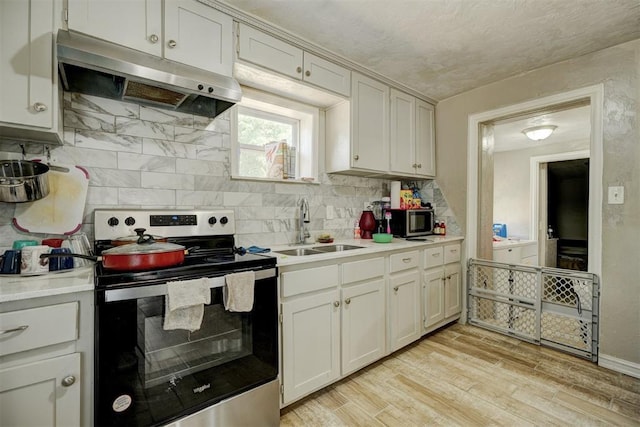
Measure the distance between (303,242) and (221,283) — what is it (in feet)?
3.65

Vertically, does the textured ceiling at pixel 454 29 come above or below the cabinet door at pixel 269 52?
above

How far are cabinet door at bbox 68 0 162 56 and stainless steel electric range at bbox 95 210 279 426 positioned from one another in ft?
2.76

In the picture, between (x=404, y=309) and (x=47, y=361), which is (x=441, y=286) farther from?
(x=47, y=361)

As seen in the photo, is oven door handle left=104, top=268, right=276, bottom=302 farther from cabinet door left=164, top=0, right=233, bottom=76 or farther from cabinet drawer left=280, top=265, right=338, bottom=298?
cabinet door left=164, top=0, right=233, bottom=76

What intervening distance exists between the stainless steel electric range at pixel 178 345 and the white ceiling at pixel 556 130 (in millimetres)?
3192

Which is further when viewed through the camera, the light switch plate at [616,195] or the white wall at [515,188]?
the white wall at [515,188]

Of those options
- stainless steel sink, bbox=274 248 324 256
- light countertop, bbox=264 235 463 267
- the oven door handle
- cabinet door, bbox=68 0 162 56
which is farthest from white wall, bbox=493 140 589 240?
the oven door handle

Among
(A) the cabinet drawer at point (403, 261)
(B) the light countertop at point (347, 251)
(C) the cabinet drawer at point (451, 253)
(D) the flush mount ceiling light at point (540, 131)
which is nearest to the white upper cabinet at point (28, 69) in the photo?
(B) the light countertop at point (347, 251)

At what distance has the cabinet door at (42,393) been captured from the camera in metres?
0.94

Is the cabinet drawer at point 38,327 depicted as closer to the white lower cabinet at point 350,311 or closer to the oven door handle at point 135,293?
the oven door handle at point 135,293

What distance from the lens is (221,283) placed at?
4.33 ft

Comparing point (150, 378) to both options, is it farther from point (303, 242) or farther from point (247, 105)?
point (247, 105)

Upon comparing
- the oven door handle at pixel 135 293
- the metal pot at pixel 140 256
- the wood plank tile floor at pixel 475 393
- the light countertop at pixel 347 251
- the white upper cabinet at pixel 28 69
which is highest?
the white upper cabinet at pixel 28 69

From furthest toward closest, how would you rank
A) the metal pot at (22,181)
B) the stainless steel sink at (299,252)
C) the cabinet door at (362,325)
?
the stainless steel sink at (299,252)
the cabinet door at (362,325)
the metal pot at (22,181)
